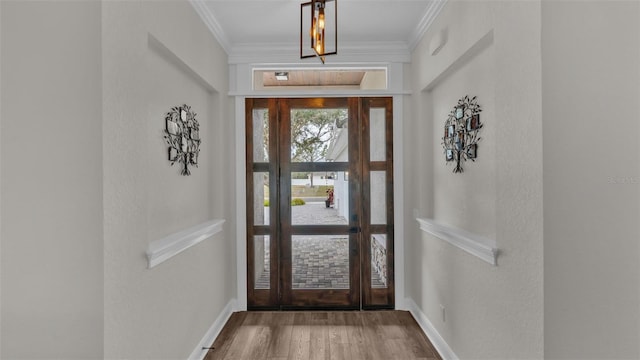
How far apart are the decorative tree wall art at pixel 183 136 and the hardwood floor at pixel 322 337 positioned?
56.8 inches

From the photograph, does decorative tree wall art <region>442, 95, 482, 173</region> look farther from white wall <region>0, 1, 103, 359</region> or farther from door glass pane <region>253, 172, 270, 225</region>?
white wall <region>0, 1, 103, 359</region>

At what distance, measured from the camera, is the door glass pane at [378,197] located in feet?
11.6

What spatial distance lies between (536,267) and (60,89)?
192 centimetres

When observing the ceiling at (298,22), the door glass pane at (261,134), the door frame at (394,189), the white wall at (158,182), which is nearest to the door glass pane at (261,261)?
the door frame at (394,189)

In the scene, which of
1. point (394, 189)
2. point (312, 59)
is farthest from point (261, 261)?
point (312, 59)

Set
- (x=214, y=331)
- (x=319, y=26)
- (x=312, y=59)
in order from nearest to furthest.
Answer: (x=319, y=26), (x=214, y=331), (x=312, y=59)

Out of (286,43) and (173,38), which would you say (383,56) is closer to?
(286,43)

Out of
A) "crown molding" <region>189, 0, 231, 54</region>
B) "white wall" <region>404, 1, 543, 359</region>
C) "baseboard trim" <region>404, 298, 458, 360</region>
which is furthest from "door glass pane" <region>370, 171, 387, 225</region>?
"crown molding" <region>189, 0, 231, 54</region>

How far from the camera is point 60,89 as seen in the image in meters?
1.19

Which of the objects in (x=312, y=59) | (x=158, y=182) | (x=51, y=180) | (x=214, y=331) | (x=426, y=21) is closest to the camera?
(x=51, y=180)

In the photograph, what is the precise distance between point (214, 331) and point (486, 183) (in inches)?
94.7

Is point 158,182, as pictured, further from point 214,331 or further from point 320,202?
point 320,202

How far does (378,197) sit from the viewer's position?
139 inches

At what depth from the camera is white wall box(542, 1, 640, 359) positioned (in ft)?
4.59
